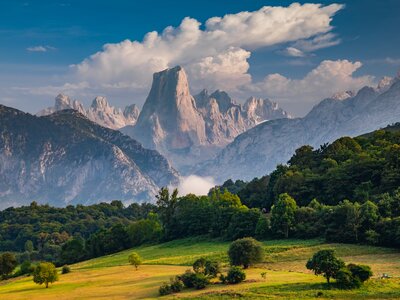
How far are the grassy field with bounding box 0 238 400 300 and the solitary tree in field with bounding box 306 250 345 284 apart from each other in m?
1.29

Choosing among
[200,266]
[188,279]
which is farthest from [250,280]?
[188,279]

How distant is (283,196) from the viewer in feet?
344

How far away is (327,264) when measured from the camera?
53688 millimetres

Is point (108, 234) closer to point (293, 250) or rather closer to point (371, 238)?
point (293, 250)

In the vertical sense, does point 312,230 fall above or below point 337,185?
below

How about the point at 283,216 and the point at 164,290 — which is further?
the point at 283,216

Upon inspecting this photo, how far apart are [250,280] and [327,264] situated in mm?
10446

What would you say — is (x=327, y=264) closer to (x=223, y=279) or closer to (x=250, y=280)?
(x=250, y=280)

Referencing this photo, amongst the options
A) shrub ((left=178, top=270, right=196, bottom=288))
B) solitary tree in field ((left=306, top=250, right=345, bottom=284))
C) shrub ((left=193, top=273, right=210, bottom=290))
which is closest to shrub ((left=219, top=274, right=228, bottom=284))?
shrub ((left=193, top=273, right=210, bottom=290))

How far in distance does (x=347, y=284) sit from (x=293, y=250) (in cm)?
3046

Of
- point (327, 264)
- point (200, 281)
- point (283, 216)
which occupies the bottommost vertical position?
point (200, 281)

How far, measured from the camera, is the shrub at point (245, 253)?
70.9 m

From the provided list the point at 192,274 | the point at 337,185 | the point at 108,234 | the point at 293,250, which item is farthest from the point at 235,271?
the point at 108,234

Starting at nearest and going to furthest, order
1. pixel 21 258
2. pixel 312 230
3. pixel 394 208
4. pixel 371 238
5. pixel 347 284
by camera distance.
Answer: pixel 347 284, pixel 371 238, pixel 394 208, pixel 312 230, pixel 21 258
